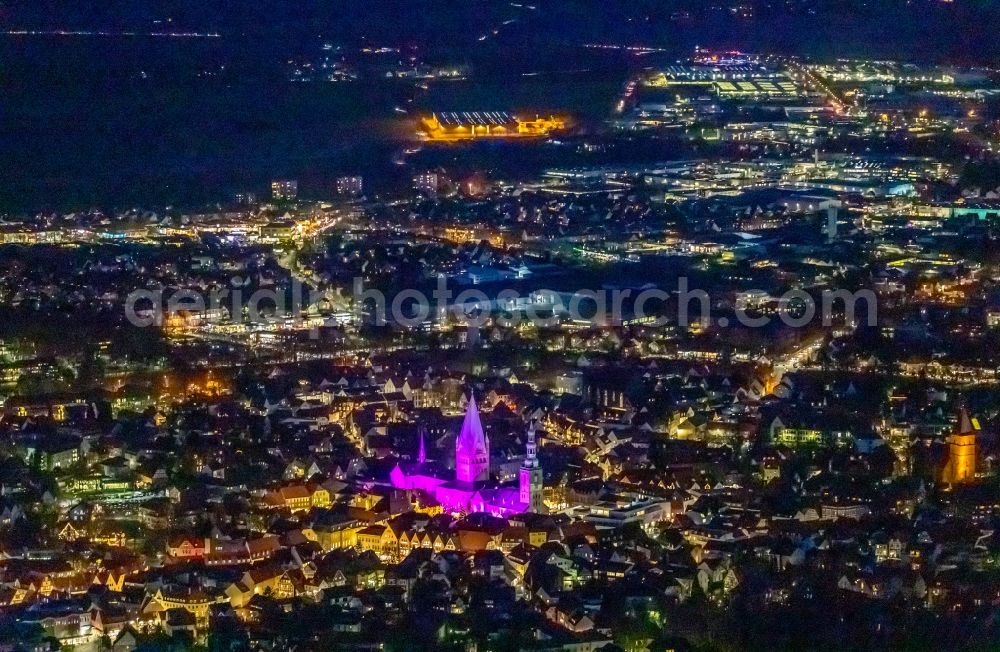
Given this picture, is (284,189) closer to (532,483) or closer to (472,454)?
(472,454)

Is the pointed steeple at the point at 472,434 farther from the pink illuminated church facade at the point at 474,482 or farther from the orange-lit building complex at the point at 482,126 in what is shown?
the orange-lit building complex at the point at 482,126

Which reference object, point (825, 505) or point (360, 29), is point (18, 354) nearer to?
point (825, 505)

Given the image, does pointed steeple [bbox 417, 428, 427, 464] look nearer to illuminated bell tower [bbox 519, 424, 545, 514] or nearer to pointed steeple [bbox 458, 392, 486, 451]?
pointed steeple [bbox 458, 392, 486, 451]

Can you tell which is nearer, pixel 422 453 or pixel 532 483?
pixel 532 483

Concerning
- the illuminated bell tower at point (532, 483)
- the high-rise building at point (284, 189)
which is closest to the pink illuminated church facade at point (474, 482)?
the illuminated bell tower at point (532, 483)

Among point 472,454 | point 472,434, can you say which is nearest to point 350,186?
point 472,434

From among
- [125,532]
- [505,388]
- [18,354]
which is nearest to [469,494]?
[125,532]
